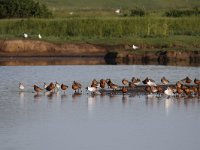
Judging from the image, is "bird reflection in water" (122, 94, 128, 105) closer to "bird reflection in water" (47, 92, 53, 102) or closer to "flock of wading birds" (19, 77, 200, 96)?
"flock of wading birds" (19, 77, 200, 96)

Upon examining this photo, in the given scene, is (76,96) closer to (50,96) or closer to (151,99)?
(50,96)

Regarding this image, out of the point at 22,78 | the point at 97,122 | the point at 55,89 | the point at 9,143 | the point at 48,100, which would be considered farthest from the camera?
the point at 22,78

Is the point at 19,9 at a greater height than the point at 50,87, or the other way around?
the point at 19,9

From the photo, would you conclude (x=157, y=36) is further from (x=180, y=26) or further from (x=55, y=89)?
→ (x=55, y=89)

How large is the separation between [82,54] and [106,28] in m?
5.07

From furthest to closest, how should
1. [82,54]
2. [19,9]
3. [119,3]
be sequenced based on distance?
[119,3] < [19,9] < [82,54]

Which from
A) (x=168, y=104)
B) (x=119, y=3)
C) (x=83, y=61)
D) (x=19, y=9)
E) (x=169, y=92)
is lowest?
(x=168, y=104)

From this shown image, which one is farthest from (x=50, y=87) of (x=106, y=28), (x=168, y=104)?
(x=106, y=28)

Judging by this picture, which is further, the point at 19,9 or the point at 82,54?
the point at 19,9

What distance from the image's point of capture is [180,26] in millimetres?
51094

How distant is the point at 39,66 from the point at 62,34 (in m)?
9.78

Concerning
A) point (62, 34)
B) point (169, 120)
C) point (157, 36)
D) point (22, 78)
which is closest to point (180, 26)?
point (157, 36)

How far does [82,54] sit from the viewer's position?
4469 centimetres

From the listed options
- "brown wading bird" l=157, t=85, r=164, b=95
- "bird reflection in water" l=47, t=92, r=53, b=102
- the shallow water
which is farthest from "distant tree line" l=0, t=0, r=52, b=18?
"brown wading bird" l=157, t=85, r=164, b=95
